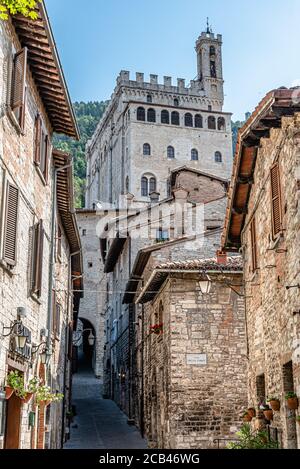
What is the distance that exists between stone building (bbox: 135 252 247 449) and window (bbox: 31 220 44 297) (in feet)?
22.9

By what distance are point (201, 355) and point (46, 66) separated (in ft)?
35.6

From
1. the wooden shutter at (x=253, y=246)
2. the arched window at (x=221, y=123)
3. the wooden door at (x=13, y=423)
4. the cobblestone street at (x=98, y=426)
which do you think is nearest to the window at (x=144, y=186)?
the arched window at (x=221, y=123)

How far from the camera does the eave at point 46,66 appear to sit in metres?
11.4

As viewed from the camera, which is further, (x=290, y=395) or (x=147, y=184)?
(x=147, y=184)

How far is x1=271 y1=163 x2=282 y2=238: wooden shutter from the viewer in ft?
36.4

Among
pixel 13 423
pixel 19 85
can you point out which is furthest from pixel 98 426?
pixel 19 85

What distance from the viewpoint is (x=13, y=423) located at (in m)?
11.7

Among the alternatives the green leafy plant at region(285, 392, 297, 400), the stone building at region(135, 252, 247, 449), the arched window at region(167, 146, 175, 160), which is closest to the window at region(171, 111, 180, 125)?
the arched window at region(167, 146, 175, 160)

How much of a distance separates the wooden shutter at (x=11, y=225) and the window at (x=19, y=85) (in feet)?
4.78

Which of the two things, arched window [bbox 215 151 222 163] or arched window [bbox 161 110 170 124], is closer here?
arched window [bbox 161 110 170 124]

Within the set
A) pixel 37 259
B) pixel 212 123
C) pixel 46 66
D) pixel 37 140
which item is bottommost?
pixel 37 259

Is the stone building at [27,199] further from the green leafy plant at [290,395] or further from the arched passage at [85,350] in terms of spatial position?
the arched passage at [85,350]

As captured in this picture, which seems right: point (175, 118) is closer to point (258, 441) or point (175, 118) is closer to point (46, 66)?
point (46, 66)

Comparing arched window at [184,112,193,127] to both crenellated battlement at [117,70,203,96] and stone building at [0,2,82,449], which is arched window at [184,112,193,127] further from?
stone building at [0,2,82,449]
